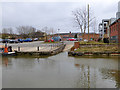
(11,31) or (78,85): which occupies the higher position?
(11,31)

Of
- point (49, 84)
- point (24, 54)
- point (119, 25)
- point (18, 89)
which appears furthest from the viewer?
point (119, 25)

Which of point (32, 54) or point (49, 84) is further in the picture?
point (32, 54)

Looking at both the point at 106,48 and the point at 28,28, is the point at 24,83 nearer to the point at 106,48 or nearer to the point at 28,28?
the point at 106,48

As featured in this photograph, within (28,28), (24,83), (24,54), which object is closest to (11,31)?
(28,28)

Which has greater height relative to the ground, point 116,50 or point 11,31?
point 11,31

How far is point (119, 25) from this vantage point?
2955 centimetres

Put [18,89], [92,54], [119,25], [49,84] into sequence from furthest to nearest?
[119,25] < [92,54] < [49,84] < [18,89]

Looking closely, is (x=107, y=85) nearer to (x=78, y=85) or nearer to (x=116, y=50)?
(x=78, y=85)

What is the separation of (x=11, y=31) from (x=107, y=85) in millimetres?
78333

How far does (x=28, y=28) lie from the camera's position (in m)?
75.6

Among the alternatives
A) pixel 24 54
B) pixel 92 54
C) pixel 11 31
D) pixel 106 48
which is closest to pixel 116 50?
pixel 106 48

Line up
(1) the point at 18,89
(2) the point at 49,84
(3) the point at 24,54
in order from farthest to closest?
(3) the point at 24,54 → (2) the point at 49,84 → (1) the point at 18,89

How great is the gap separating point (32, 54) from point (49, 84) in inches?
500

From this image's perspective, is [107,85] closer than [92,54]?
Yes
